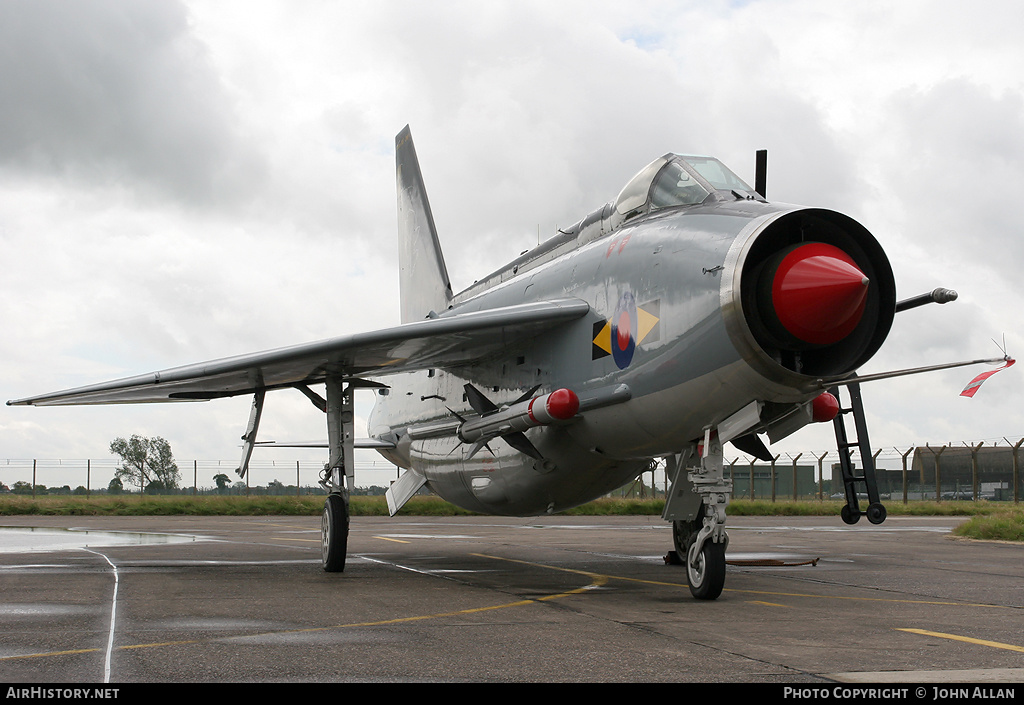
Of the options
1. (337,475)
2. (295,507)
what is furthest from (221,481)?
(337,475)

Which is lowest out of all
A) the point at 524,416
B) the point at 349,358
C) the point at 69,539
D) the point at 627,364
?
the point at 69,539

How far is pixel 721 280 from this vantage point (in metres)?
7.68

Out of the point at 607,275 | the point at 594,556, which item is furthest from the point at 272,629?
the point at 594,556

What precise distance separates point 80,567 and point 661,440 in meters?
7.38

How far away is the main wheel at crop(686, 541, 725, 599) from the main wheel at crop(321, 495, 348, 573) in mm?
4591

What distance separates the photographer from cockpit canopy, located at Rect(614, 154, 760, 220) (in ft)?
29.5

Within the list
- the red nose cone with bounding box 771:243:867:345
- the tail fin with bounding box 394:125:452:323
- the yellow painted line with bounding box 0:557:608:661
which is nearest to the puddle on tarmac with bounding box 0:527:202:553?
the tail fin with bounding box 394:125:452:323

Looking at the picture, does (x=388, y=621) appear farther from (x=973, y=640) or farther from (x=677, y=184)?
(x=677, y=184)

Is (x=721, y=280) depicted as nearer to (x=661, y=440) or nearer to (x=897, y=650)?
(x=661, y=440)

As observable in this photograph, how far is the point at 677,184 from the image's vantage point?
30.5 feet

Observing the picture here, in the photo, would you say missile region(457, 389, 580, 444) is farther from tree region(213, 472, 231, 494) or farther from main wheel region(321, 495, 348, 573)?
tree region(213, 472, 231, 494)

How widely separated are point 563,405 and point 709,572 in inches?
82.5

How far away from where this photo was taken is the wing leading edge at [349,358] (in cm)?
1007

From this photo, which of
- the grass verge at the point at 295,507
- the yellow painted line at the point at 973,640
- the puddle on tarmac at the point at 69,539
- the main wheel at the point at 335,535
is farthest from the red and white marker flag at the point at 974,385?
the grass verge at the point at 295,507
